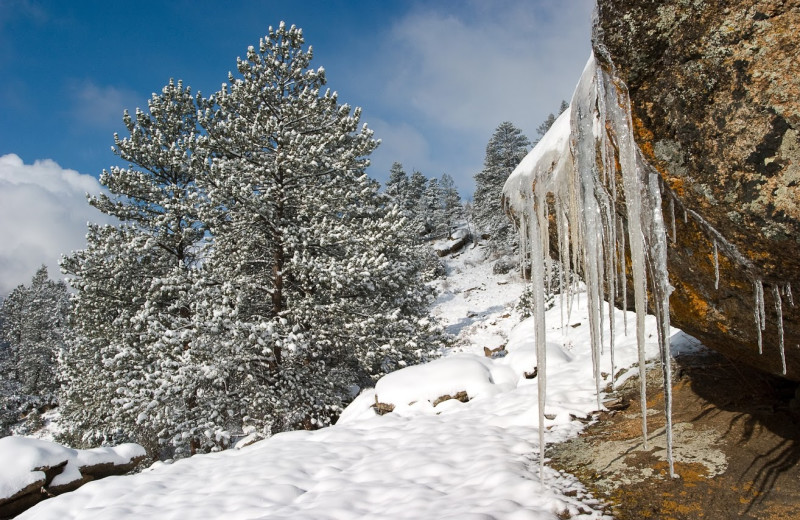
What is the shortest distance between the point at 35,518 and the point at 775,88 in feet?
22.5

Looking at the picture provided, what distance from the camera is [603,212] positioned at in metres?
3.17

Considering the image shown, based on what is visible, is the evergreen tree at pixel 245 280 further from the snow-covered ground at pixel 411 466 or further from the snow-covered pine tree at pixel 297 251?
the snow-covered ground at pixel 411 466

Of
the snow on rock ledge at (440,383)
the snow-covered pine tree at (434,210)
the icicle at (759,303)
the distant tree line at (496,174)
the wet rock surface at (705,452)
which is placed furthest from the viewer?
the snow-covered pine tree at (434,210)

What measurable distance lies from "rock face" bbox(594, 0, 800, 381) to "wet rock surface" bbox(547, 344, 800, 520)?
3.47ft

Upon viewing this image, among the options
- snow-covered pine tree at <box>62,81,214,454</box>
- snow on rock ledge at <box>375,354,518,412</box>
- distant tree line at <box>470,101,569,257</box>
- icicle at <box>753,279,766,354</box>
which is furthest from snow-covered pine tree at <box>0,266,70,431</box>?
icicle at <box>753,279,766,354</box>

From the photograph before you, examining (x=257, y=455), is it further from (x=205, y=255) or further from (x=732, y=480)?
(x=205, y=255)

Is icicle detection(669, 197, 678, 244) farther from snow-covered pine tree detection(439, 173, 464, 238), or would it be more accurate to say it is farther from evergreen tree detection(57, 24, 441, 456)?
snow-covered pine tree detection(439, 173, 464, 238)

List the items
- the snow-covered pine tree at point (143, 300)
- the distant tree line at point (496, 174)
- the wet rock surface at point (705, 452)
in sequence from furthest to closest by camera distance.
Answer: the distant tree line at point (496, 174) → the snow-covered pine tree at point (143, 300) → the wet rock surface at point (705, 452)

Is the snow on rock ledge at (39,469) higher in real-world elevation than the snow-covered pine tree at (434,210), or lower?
lower

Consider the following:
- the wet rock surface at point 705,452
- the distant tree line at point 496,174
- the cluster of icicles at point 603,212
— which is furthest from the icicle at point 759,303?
the distant tree line at point 496,174

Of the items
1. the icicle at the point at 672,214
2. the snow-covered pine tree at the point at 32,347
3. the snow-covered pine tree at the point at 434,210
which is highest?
the snow-covered pine tree at the point at 434,210

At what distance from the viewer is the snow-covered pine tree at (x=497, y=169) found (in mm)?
34594

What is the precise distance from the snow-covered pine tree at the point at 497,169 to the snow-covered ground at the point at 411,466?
27.4 meters

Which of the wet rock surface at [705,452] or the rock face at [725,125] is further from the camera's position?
the wet rock surface at [705,452]
